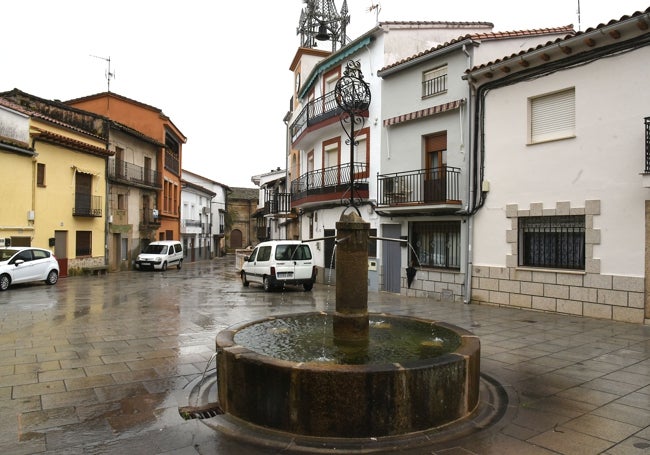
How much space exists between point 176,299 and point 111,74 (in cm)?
2214

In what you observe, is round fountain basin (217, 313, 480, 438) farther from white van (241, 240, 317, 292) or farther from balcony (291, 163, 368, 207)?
balcony (291, 163, 368, 207)

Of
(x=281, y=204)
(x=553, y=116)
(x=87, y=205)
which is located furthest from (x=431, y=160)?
(x=87, y=205)

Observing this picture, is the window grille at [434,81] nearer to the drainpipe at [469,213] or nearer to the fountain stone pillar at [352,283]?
the drainpipe at [469,213]

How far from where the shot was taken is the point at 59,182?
2156cm

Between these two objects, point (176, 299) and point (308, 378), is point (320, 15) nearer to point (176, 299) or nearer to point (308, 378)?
point (176, 299)

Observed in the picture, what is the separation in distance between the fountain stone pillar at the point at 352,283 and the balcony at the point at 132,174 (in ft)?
78.3

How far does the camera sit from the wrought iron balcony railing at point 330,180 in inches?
661

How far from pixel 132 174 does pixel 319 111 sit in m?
14.6

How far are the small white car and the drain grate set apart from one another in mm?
14317

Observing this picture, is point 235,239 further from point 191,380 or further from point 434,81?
point 191,380

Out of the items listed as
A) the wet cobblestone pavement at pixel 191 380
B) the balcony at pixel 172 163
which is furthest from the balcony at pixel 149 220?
the wet cobblestone pavement at pixel 191 380

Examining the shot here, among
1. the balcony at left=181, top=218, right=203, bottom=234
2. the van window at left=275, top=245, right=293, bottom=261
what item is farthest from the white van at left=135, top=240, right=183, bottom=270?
the van window at left=275, top=245, right=293, bottom=261

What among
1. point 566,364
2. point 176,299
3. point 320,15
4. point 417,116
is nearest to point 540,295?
point 566,364

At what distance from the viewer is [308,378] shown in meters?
3.83
